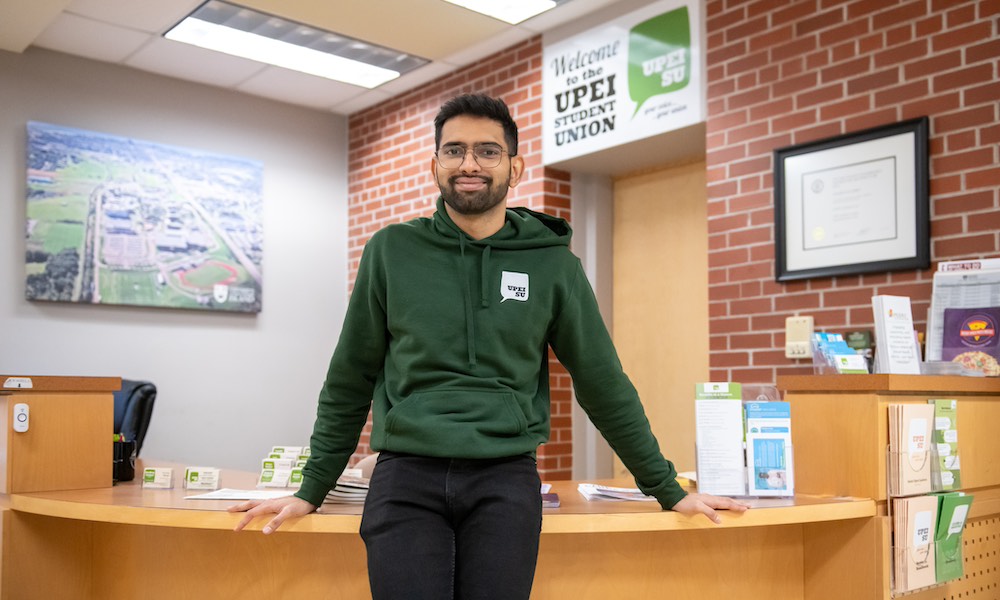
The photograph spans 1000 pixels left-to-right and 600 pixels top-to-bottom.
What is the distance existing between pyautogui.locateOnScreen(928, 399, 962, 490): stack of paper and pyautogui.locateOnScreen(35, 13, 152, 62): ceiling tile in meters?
3.95

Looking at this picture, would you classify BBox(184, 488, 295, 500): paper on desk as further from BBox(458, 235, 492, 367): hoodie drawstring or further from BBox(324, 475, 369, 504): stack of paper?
BBox(458, 235, 492, 367): hoodie drawstring

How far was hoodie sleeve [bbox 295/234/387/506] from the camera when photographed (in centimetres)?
175

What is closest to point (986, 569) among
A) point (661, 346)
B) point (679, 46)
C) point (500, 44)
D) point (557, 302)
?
point (557, 302)

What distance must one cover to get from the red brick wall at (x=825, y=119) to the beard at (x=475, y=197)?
1.92m

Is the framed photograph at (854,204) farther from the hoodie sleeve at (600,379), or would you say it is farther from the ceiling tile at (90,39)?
the ceiling tile at (90,39)

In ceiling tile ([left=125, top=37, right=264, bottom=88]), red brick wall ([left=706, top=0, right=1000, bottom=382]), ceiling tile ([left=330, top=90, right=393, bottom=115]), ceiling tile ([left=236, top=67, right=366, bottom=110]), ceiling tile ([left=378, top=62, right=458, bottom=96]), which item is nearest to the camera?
red brick wall ([left=706, top=0, right=1000, bottom=382])

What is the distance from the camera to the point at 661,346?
14.5 ft

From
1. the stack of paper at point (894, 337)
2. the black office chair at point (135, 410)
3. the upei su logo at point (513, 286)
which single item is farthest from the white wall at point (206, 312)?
the stack of paper at point (894, 337)

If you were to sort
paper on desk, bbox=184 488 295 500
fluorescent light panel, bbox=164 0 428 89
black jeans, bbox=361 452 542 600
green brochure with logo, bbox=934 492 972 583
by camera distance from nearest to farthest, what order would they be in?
black jeans, bbox=361 452 542 600, paper on desk, bbox=184 488 295 500, green brochure with logo, bbox=934 492 972 583, fluorescent light panel, bbox=164 0 428 89

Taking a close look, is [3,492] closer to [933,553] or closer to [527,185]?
[933,553]

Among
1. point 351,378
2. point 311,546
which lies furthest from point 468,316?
point 311,546

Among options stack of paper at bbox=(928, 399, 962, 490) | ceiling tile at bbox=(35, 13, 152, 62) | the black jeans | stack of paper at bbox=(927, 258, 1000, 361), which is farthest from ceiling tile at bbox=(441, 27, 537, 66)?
the black jeans

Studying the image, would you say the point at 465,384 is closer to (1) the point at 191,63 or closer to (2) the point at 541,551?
(2) the point at 541,551

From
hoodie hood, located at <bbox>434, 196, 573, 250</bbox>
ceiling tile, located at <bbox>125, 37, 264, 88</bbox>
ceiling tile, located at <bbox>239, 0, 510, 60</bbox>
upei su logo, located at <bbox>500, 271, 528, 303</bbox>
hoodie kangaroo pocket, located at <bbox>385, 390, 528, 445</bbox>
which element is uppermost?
ceiling tile, located at <bbox>239, 0, 510, 60</bbox>
